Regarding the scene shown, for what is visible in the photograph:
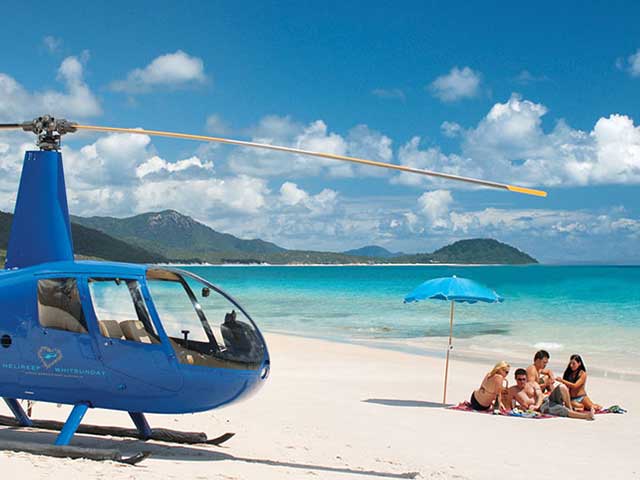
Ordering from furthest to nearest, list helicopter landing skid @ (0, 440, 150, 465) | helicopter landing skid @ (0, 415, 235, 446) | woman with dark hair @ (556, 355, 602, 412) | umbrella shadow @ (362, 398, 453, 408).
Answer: umbrella shadow @ (362, 398, 453, 408), woman with dark hair @ (556, 355, 602, 412), helicopter landing skid @ (0, 415, 235, 446), helicopter landing skid @ (0, 440, 150, 465)

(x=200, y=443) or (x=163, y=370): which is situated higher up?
(x=163, y=370)

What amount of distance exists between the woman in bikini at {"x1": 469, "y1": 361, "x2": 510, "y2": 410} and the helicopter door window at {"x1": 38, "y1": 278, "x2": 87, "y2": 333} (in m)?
6.03

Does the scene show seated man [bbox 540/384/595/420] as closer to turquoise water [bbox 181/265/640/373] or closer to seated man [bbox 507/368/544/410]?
seated man [bbox 507/368/544/410]

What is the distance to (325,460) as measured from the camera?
7309 millimetres

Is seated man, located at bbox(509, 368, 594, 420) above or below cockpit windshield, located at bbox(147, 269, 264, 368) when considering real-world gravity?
below

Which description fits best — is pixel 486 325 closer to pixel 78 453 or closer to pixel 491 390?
pixel 491 390

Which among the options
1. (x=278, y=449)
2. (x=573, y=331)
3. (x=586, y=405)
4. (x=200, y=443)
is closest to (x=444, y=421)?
(x=586, y=405)

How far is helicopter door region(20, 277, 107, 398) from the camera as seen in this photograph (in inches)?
253

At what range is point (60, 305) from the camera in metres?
6.52

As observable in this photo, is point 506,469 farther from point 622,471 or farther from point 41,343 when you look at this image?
point 41,343

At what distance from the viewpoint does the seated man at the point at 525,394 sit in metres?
10.7

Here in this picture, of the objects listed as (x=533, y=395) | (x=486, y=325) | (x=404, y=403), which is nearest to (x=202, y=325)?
(x=404, y=403)

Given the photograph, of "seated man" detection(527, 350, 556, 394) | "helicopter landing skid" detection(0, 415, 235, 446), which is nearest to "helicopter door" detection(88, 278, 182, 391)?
"helicopter landing skid" detection(0, 415, 235, 446)

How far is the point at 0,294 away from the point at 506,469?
4.79 metres
